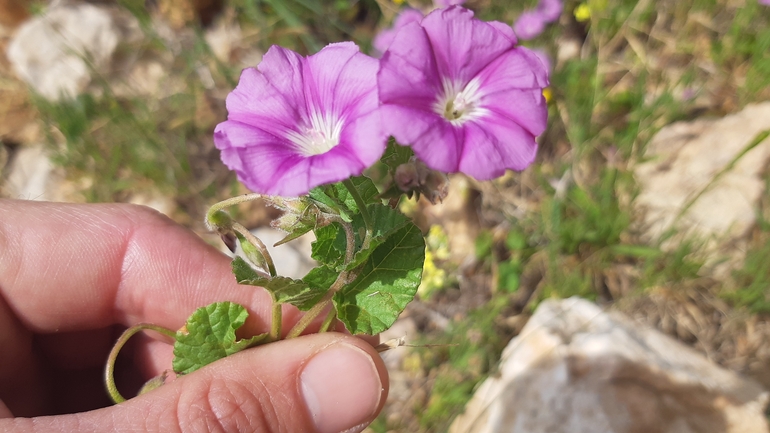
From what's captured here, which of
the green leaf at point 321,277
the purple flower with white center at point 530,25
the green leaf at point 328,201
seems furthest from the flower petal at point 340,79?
the purple flower with white center at point 530,25

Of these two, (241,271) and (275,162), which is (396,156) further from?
(241,271)

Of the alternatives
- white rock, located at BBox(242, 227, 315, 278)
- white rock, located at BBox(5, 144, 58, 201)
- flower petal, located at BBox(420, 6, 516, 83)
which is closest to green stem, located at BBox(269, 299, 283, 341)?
flower petal, located at BBox(420, 6, 516, 83)

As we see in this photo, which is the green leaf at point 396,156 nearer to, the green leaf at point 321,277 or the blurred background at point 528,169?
the green leaf at point 321,277

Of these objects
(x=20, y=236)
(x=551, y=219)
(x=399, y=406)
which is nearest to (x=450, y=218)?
(x=551, y=219)

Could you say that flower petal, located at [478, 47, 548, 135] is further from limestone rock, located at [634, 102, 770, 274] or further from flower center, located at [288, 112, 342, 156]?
limestone rock, located at [634, 102, 770, 274]

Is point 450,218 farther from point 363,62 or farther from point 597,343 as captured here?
point 363,62
